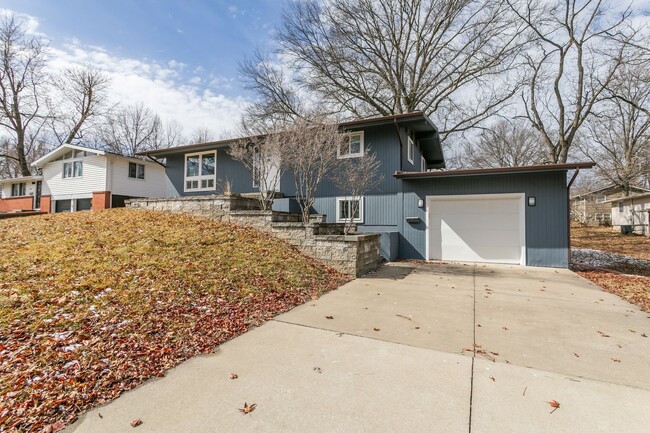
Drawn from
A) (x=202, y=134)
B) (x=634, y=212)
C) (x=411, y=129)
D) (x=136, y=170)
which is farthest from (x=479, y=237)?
(x=202, y=134)

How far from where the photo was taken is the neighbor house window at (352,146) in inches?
401

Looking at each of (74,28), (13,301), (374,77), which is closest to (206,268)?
(13,301)

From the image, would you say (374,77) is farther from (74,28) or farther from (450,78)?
(74,28)

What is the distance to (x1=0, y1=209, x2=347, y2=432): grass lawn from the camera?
214cm

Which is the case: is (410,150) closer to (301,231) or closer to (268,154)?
(268,154)

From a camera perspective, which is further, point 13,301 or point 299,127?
point 299,127

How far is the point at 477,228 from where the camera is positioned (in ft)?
29.8

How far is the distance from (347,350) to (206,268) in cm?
295

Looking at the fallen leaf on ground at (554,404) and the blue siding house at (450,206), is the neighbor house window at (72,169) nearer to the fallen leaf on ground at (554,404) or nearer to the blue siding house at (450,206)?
the blue siding house at (450,206)

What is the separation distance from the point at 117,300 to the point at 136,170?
18194mm

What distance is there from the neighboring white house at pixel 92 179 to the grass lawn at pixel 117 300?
1189cm

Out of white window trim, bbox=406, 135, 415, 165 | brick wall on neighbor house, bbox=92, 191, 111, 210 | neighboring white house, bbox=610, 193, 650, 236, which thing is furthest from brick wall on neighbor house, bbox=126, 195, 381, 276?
neighboring white house, bbox=610, 193, 650, 236

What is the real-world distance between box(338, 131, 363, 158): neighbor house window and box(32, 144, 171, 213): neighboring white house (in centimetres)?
1108

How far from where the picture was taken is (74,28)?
24.7ft
